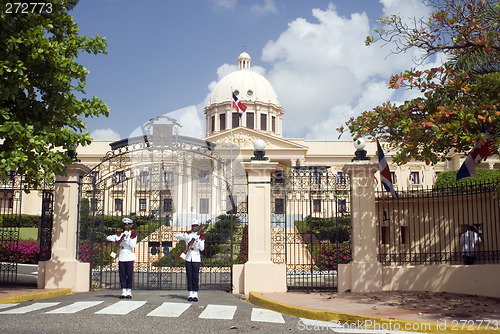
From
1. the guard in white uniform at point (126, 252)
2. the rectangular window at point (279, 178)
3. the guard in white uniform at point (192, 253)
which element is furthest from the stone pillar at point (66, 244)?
the rectangular window at point (279, 178)

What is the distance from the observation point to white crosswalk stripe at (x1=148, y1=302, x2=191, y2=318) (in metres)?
7.78

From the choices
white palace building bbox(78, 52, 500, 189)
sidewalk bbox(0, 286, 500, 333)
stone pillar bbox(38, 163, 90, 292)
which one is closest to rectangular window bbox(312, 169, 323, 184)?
sidewalk bbox(0, 286, 500, 333)

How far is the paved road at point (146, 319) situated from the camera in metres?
6.76

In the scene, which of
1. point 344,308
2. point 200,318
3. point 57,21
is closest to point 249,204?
point 344,308

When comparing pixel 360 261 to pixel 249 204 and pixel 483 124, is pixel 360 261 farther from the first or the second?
pixel 483 124

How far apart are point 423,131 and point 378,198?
3.28 meters

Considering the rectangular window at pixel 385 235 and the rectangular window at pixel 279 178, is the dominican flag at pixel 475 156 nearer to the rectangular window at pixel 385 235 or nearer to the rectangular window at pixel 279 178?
the rectangular window at pixel 385 235

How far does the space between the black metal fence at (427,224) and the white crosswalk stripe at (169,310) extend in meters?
5.22

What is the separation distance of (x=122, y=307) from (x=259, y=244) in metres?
4.15

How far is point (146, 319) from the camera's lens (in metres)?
7.37

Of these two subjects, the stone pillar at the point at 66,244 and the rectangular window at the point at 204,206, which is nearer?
the stone pillar at the point at 66,244

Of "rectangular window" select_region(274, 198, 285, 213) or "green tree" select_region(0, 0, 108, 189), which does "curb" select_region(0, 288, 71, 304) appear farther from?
"rectangular window" select_region(274, 198, 285, 213)

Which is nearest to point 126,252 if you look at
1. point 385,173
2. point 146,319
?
point 146,319

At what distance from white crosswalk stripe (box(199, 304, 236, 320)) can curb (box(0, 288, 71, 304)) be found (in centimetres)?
377
